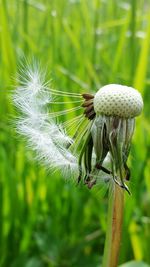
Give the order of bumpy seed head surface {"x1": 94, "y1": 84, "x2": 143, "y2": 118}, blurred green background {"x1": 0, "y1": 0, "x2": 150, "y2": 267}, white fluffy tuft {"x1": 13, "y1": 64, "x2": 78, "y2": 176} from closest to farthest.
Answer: bumpy seed head surface {"x1": 94, "y1": 84, "x2": 143, "y2": 118}, white fluffy tuft {"x1": 13, "y1": 64, "x2": 78, "y2": 176}, blurred green background {"x1": 0, "y1": 0, "x2": 150, "y2": 267}

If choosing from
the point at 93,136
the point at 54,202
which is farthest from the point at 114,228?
the point at 54,202

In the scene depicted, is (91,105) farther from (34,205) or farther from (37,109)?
(34,205)

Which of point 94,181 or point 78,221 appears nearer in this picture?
point 94,181

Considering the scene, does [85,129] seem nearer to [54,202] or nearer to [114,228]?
[114,228]

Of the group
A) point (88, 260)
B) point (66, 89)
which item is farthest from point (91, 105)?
point (66, 89)

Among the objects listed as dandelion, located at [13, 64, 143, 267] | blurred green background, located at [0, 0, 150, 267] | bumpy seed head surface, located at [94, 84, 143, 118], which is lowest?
blurred green background, located at [0, 0, 150, 267]

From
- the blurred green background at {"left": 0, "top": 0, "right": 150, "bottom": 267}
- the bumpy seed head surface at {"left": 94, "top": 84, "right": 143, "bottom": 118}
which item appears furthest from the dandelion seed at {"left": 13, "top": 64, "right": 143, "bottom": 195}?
the blurred green background at {"left": 0, "top": 0, "right": 150, "bottom": 267}

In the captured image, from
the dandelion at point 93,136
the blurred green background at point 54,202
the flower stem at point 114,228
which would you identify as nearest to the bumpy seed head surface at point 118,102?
the dandelion at point 93,136

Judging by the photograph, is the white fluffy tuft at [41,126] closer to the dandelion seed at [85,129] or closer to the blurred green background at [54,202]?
the dandelion seed at [85,129]

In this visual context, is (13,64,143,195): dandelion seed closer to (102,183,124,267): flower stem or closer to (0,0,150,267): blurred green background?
(102,183,124,267): flower stem
